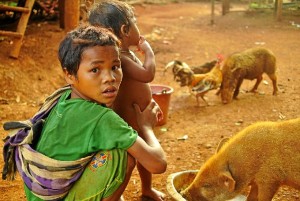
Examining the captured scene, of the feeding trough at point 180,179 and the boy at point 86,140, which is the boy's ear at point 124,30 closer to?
the boy at point 86,140

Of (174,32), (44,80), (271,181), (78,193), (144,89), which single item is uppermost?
(144,89)

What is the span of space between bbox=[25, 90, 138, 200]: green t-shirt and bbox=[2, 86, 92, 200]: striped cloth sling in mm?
52

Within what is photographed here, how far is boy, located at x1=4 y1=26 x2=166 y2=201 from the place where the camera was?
8.09 ft

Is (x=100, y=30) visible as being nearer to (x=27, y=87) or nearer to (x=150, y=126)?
(x=150, y=126)

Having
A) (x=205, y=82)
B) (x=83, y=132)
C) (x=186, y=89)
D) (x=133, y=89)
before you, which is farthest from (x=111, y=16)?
(x=186, y=89)

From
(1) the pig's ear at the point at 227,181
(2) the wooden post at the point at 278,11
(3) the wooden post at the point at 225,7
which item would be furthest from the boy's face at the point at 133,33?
(3) the wooden post at the point at 225,7

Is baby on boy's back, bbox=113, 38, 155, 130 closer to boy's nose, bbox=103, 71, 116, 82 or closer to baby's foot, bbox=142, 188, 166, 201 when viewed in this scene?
A: boy's nose, bbox=103, 71, 116, 82

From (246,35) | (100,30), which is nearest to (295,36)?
(246,35)

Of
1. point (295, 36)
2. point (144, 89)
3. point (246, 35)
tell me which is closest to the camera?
point (144, 89)

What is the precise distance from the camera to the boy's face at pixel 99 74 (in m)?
2.51

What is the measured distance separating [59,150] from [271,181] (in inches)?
69.0

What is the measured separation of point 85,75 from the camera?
2527 mm

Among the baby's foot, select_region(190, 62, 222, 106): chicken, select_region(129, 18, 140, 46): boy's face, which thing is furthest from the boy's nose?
select_region(190, 62, 222, 106): chicken

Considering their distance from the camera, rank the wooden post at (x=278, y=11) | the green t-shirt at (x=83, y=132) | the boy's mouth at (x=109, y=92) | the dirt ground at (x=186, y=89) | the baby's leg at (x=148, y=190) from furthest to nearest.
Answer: the wooden post at (x=278, y=11) < the dirt ground at (x=186, y=89) < the baby's leg at (x=148, y=190) < the boy's mouth at (x=109, y=92) < the green t-shirt at (x=83, y=132)
